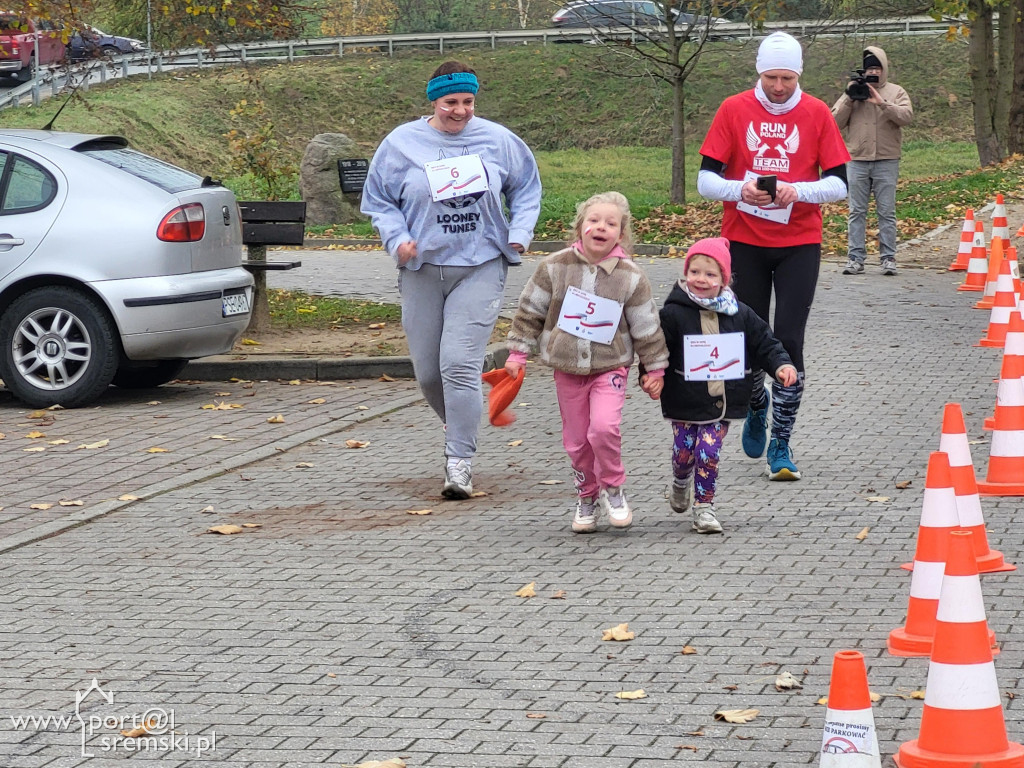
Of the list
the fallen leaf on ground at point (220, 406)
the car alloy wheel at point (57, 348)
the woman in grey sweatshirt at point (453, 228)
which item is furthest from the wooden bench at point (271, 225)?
the woman in grey sweatshirt at point (453, 228)

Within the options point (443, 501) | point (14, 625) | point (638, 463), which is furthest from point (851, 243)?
point (14, 625)

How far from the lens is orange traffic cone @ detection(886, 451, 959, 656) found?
16.5 ft

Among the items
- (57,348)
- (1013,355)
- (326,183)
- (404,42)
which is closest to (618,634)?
(1013,355)

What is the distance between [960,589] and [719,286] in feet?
9.72

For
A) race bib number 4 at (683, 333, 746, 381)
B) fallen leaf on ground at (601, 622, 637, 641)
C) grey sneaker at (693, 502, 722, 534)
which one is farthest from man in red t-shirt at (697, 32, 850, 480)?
fallen leaf on ground at (601, 622, 637, 641)

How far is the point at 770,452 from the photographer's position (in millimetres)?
7766

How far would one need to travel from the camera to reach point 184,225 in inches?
408

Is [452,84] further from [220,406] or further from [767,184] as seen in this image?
[220,406]

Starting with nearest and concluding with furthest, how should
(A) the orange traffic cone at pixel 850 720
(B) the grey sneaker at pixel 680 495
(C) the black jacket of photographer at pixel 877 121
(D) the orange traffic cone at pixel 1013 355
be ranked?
(A) the orange traffic cone at pixel 850 720, (B) the grey sneaker at pixel 680 495, (D) the orange traffic cone at pixel 1013 355, (C) the black jacket of photographer at pixel 877 121

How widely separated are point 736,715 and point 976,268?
506 inches

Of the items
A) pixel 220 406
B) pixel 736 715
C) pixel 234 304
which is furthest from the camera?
pixel 234 304

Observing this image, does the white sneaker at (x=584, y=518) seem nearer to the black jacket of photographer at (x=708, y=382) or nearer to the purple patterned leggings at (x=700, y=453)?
the purple patterned leggings at (x=700, y=453)

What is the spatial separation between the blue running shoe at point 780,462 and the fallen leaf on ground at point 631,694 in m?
3.21

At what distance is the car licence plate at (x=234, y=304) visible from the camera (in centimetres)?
1055
